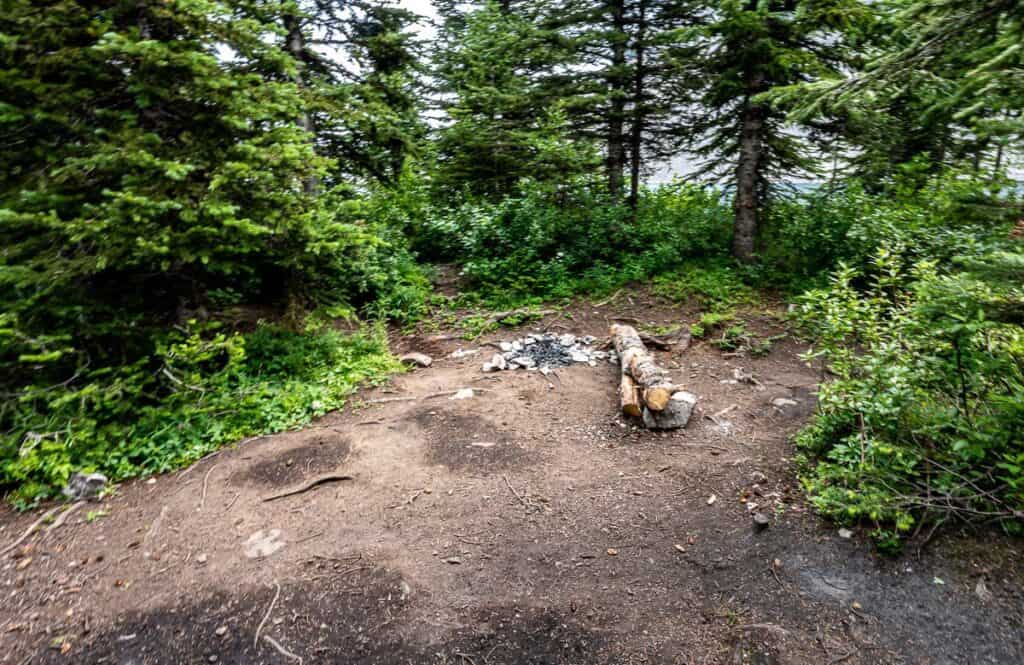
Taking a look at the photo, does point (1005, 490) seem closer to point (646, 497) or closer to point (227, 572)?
point (646, 497)

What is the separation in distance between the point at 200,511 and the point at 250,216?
3.48 m

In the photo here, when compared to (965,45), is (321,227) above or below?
below

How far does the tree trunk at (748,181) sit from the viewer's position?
30.9 ft

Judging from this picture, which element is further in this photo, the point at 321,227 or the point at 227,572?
the point at 321,227

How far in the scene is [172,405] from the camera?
5762mm

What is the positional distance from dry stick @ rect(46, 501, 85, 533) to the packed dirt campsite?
0.06m

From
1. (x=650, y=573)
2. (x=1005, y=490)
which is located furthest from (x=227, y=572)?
(x=1005, y=490)

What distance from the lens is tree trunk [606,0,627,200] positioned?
10.9 meters

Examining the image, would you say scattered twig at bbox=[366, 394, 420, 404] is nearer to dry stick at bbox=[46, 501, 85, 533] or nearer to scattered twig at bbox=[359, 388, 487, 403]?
scattered twig at bbox=[359, 388, 487, 403]

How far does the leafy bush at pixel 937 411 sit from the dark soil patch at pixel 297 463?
4776mm

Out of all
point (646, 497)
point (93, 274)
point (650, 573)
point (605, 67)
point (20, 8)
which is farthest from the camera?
point (605, 67)

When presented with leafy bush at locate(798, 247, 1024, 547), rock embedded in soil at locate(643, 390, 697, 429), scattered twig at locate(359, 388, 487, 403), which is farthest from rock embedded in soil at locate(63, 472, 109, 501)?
leafy bush at locate(798, 247, 1024, 547)

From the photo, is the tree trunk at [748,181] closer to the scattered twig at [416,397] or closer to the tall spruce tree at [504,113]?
the tall spruce tree at [504,113]

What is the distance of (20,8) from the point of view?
4.72 m
